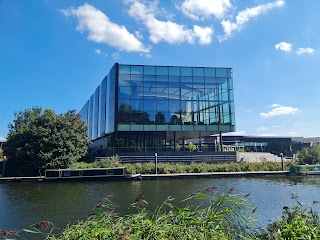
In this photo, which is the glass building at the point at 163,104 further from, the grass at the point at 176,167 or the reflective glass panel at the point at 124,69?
the grass at the point at 176,167

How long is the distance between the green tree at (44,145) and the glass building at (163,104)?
21.6ft

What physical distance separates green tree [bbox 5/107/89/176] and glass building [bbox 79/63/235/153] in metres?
6.58

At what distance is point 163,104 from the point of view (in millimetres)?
34375

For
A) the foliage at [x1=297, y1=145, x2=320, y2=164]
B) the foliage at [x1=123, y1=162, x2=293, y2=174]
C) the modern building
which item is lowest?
the foliage at [x1=123, y1=162, x2=293, y2=174]

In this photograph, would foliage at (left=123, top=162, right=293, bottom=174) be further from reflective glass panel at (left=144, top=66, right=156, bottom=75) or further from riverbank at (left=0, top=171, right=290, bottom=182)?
reflective glass panel at (left=144, top=66, right=156, bottom=75)

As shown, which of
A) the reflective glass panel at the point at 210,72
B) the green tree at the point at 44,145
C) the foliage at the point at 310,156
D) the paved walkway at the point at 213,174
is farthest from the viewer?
A: the reflective glass panel at the point at 210,72

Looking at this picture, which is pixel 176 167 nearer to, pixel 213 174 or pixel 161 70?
pixel 213 174

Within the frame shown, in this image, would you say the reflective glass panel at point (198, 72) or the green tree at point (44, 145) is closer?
the green tree at point (44, 145)

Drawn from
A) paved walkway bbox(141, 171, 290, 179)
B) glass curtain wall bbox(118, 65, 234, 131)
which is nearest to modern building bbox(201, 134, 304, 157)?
glass curtain wall bbox(118, 65, 234, 131)

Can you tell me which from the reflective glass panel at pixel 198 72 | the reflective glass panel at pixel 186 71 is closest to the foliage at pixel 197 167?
the reflective glass panel at pixel 186 71

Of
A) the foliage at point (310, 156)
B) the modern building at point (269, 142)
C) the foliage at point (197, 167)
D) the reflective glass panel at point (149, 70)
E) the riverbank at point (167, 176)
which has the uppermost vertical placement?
the reflective glass panel at point (149, 70)

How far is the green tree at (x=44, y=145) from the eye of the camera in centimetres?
2567

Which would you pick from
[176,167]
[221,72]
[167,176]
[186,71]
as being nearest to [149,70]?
[186,71]

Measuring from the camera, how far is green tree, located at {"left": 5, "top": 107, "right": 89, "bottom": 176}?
1011 inches
